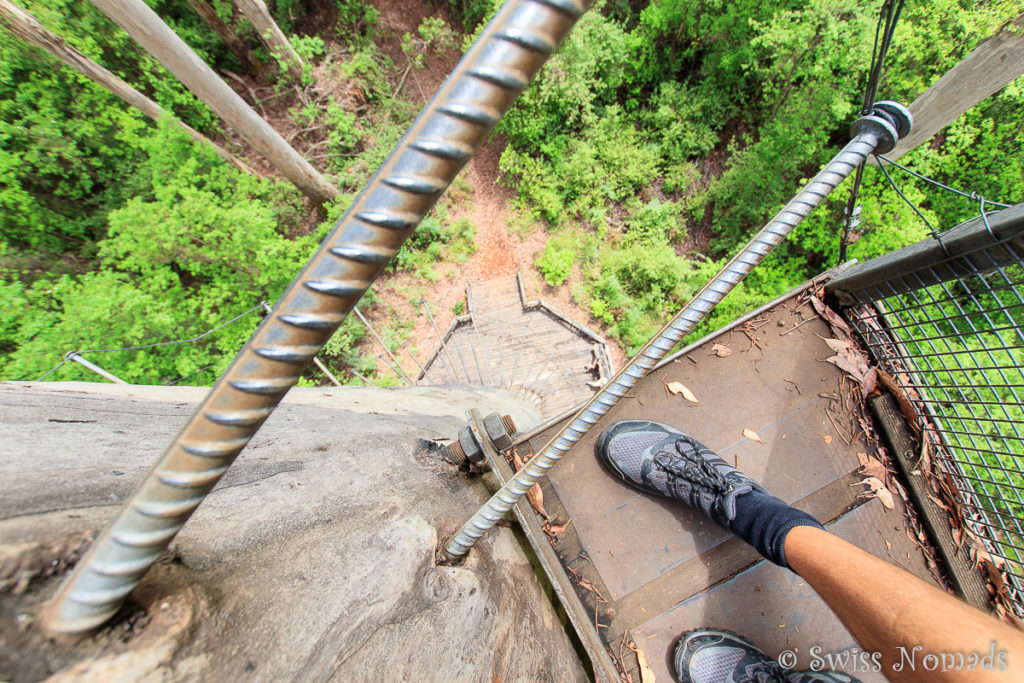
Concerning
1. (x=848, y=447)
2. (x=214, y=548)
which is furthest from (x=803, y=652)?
(x=214, y=548)

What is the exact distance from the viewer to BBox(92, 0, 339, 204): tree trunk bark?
467cm

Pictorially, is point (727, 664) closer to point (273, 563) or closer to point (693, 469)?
point (693, 469)

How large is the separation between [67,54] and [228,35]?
3.71 metres

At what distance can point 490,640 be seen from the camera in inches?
62.1

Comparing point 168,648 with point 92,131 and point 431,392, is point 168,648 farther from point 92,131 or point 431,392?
point 92,131

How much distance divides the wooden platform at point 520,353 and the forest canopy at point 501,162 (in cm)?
88

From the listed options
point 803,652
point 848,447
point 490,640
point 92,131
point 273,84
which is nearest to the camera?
point 490,640

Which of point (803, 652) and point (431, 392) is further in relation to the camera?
point (431, 392)

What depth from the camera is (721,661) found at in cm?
232

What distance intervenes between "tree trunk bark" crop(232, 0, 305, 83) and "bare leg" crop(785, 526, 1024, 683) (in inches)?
419

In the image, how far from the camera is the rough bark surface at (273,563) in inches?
28.8

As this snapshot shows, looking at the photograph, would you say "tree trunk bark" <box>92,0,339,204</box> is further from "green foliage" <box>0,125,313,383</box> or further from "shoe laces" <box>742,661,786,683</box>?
"shoe laces" <box>742,661,786,683</box>

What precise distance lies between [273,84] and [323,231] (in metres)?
4.73

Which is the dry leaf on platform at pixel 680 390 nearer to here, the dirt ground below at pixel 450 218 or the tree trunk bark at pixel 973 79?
the tree trunk bark at pixel 973 79
